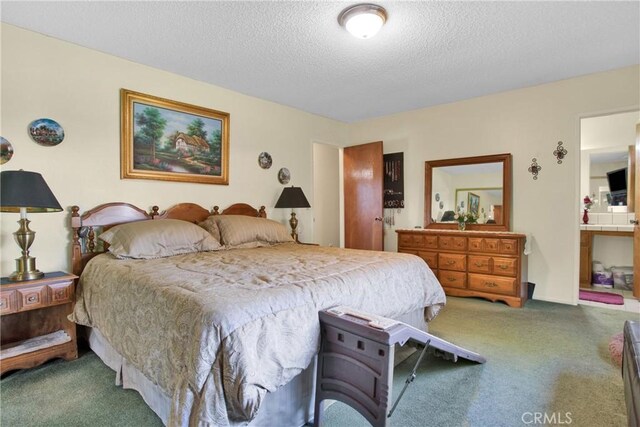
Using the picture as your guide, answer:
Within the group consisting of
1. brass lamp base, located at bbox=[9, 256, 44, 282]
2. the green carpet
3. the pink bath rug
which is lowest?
the green carpet

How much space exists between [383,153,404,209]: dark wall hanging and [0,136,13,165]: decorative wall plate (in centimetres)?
429

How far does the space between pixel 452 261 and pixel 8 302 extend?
163 inches

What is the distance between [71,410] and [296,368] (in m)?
1.36

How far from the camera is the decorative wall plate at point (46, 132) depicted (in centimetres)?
257

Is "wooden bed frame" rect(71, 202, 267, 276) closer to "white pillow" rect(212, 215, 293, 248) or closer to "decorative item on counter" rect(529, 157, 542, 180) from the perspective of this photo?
"white pillow" rect(212, 215, 293, 248)

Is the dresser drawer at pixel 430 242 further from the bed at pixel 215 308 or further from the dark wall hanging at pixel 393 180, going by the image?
the bed at pixel 215 308

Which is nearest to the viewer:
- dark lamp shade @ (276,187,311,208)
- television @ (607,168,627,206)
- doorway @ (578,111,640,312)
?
dark lamp shade @ (276,187,311,208)

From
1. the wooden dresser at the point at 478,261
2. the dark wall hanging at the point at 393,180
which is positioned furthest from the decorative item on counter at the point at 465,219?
the dark wall hanging at the point at 393,180

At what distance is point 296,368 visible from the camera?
5.01ft

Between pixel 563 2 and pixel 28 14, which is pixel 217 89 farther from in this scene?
pixel 563 2

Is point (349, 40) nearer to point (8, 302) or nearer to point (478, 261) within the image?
point (478, 261)

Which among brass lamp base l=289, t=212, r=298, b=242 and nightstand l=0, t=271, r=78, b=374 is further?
brass lamp base l=289, t=212, r=298, b=242

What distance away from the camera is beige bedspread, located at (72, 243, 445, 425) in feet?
4.20

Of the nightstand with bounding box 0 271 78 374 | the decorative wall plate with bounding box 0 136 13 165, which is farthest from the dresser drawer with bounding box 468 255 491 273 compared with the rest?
the decorative wall plate with bounding box 0 136 13 165
